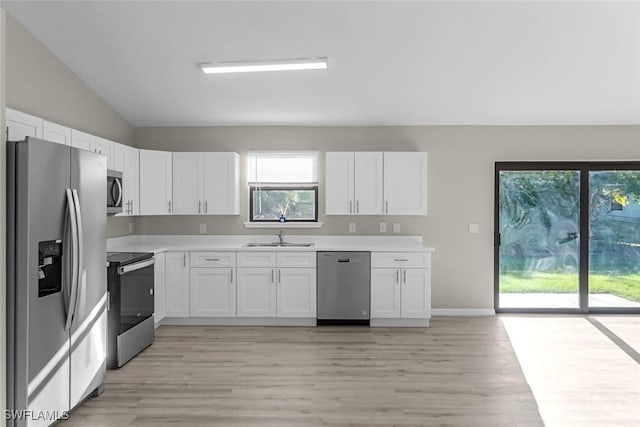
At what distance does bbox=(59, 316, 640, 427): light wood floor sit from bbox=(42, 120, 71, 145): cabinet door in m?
1.99

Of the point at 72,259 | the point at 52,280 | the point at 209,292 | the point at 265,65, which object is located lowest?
the point at 209,292

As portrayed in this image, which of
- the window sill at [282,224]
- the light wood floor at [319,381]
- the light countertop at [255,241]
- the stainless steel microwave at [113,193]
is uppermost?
the stainless steel microwave at [113,193]

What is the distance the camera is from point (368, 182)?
511 centimetres

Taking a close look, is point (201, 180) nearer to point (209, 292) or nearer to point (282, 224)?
point (282, 224)

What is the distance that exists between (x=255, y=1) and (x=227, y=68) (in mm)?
932

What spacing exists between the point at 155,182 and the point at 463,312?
4.04 meters

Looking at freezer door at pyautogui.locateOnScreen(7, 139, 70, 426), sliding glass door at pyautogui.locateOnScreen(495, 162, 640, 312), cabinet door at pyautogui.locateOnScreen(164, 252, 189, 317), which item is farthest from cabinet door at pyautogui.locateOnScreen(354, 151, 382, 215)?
freezer door at pyautogui.locateOnScreen(7, 139, 70, 426)

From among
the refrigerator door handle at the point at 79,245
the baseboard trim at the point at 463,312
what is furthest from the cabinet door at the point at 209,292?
the baseboard trim at the point at 463,312

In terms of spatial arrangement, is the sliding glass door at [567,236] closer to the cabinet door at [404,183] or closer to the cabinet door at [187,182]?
the cabinet door at [404,183]

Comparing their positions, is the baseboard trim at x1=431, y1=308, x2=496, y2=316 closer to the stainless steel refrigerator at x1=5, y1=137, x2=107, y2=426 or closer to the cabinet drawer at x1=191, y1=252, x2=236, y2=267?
the cabinet drawer at x1=191, y1=252, x2=236, y2=267

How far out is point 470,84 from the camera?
14.2 feet

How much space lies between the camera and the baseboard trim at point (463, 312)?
5.34 meters

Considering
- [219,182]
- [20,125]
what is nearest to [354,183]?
[219,182]

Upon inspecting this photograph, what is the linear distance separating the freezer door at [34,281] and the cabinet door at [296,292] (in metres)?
2.46
